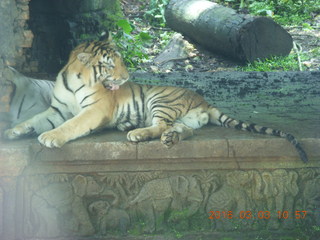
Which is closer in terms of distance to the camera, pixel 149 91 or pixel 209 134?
pixel 209 134

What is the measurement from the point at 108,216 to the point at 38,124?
1.02 metres

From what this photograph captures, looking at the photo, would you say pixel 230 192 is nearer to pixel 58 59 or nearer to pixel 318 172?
pixel 318 172

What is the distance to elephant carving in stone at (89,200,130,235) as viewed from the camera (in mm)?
4734

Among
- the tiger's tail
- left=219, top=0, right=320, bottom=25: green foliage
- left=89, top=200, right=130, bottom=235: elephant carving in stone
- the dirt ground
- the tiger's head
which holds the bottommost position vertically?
the dirt ground

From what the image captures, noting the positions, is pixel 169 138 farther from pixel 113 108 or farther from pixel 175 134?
pixel 113 108

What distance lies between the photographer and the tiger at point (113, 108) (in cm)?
469

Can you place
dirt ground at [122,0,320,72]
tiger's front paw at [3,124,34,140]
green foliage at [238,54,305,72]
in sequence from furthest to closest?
1. dirt ground at [122,0,320,72]
2. green foliage at [238,54,305,72]
3. tiger's front paw at [3,124,34,140]

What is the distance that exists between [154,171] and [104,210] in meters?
0.54

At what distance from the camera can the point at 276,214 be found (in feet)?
15.7

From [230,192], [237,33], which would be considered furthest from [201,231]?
[237,33]

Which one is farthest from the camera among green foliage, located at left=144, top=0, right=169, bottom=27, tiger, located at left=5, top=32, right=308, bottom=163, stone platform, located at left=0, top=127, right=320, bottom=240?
green foliage, located at left=144, top=0, right=169, bottom=27

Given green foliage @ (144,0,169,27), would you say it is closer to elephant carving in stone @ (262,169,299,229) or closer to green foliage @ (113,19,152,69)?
green foliage @ (113,19,152,69)
